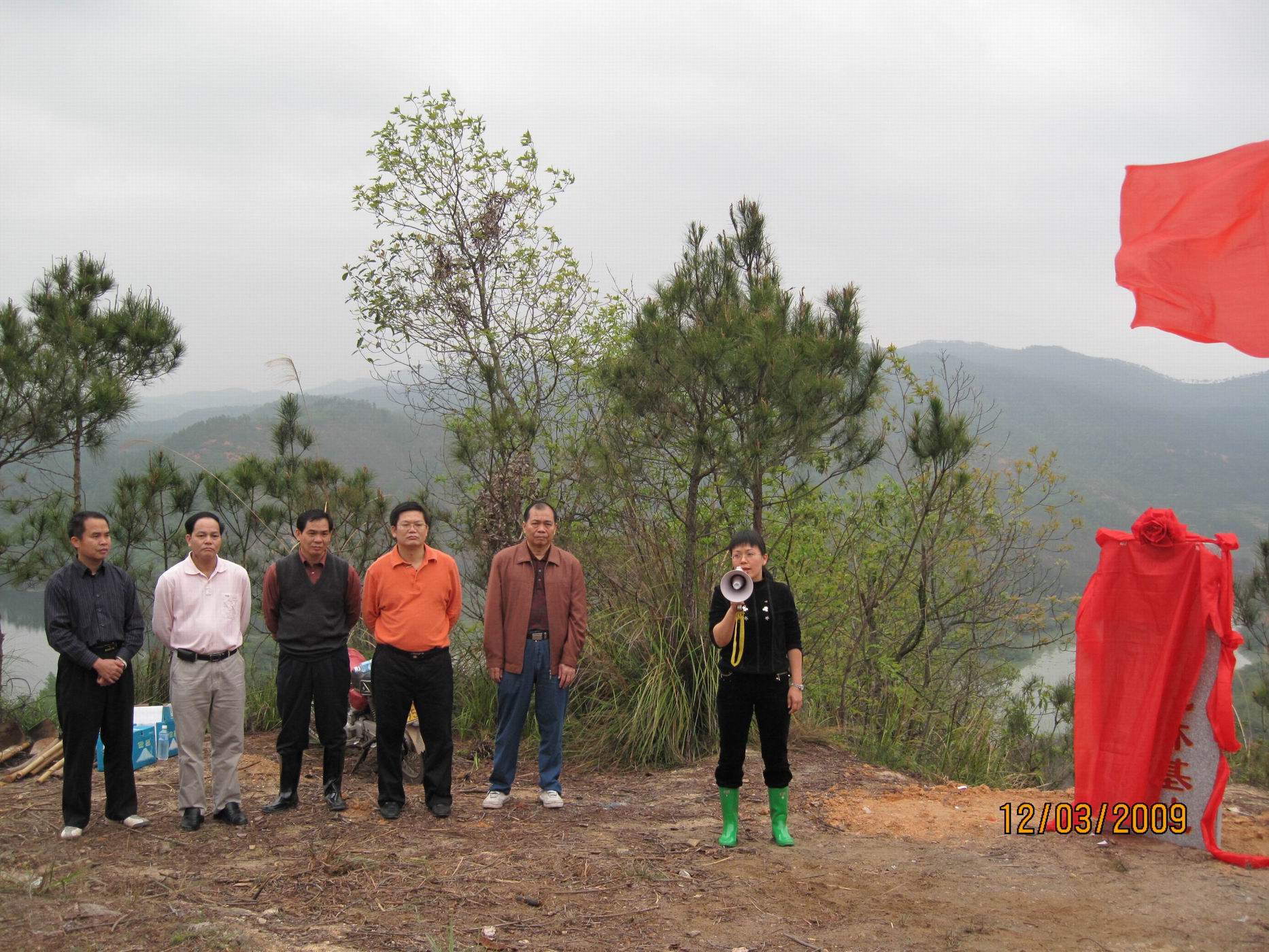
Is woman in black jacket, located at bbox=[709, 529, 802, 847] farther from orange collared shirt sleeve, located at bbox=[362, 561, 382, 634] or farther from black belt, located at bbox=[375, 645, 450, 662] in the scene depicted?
orange collared shirt sleeve, located at bbox=[362, 561, 382, 634]

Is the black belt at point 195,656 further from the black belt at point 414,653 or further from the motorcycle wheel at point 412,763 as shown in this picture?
the motorcycle wheel at point 412,763

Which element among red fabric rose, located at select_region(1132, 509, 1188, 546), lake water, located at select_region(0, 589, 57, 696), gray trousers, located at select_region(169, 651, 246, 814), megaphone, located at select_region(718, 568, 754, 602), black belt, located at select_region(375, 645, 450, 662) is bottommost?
lake water, located at select_region(0, 589, 57, 696)

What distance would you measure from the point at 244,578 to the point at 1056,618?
9.51 m

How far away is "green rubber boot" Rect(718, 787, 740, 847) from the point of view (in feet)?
15.2

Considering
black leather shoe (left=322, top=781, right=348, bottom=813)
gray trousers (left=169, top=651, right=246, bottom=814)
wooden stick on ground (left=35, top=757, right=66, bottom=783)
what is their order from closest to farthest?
gray trousers (left=169, top=651, right=246, bottom=814), black leather shoe (left=322, top=781, right=348, bottom=813), wooden stick on ground (left=35, top=757, right=66, bottom=783)

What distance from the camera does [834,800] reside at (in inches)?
223

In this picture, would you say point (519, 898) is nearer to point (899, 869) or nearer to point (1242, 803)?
point (899, 869)

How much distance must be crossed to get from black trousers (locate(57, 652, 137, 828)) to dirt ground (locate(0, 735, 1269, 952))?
152 millimetres

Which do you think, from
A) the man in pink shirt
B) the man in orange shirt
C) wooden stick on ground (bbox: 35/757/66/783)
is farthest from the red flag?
wooden stick on ground (bbox: 35/757/66/783)

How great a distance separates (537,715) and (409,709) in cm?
70

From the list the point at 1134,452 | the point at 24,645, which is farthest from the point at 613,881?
the point at 1134,452

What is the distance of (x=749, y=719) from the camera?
452 cm

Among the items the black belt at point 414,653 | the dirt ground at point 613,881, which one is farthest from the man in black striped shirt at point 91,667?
the black belt at point 414,653

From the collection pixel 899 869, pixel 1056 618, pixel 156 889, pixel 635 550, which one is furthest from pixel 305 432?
pixel 1056 618
